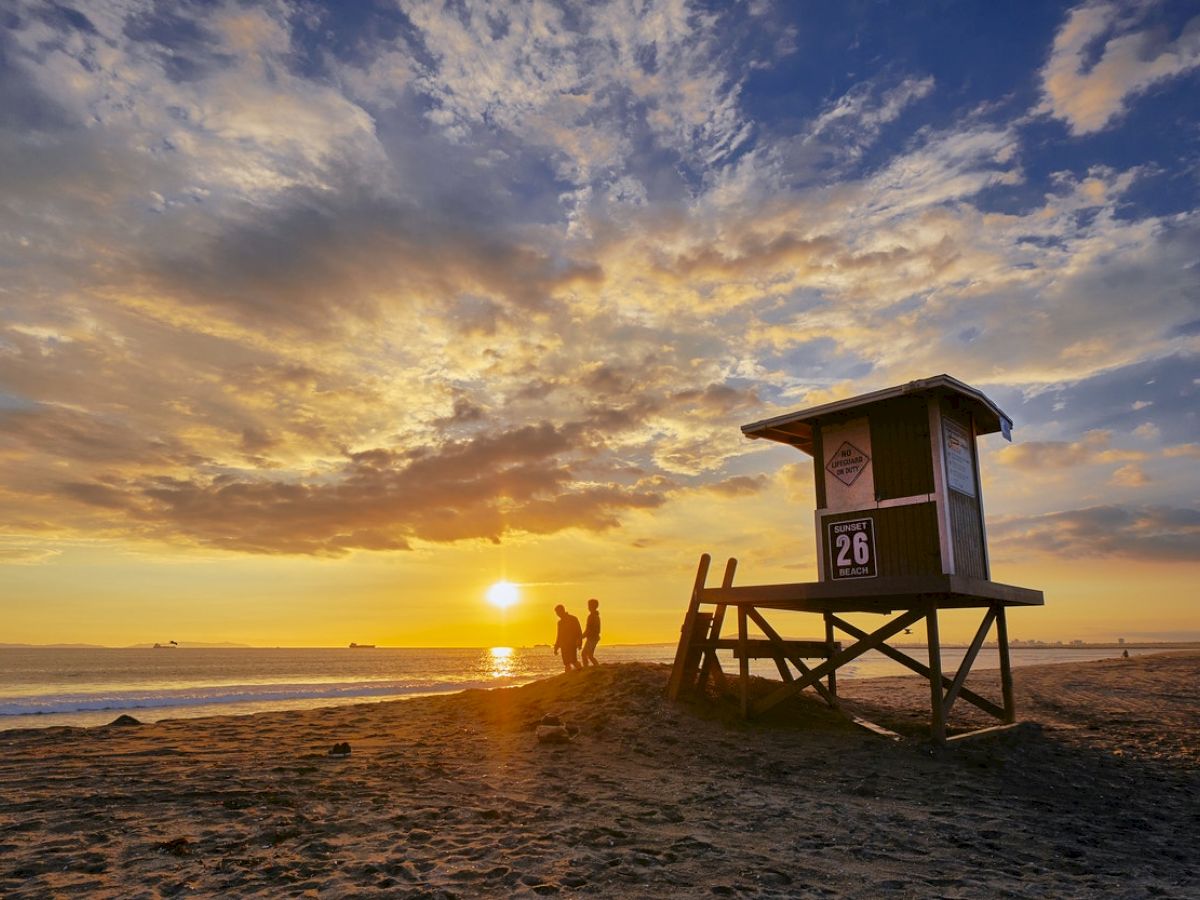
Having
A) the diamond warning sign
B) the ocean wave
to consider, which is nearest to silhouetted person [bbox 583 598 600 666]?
the diamond warning sign

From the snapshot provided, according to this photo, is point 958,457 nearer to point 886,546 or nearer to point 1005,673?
point 886,546

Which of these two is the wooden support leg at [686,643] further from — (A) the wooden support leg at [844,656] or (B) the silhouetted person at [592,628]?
(B) the silhouetted person at [592,628]

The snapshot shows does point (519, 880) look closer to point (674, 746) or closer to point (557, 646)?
point (674, 746)

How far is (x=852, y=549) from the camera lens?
13.4 m

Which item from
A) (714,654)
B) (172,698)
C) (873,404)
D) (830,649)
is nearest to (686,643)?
(714,654)

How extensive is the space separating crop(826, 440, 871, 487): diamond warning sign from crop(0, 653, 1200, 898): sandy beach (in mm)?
4401

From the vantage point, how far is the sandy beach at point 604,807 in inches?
237

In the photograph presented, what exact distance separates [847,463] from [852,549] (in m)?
1.60

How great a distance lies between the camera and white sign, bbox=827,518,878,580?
43.2ft

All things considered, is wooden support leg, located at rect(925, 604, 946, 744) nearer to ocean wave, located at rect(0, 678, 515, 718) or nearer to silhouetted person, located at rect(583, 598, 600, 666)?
silhouetted person, located at rect(583, 598, 600, 666)

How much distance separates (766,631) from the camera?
13.9 metres

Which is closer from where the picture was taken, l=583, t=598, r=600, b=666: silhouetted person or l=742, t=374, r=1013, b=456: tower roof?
l=742, t=374, r=1013, b=456: tower roof

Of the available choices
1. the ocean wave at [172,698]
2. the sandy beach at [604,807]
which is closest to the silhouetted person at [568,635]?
the sandy beach at [604,807]

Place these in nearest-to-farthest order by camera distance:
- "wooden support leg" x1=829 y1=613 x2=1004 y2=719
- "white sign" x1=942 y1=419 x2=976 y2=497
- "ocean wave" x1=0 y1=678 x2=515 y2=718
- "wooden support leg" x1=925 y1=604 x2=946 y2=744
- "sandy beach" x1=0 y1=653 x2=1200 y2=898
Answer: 1. "sandy beach" x1=0 y1=653 x2=1200 y2=898
2. "wooden support leg" x1=925 y1=604 x2=946 y2=744
3. "white sign" x1=942 y1=419 x2=976 y2=497
4. "wooden support leg" x1=829 y1=613 x2=1004 y2=719
5. "ocean wave" x1=0 y1=678 x2=515 y2=718
